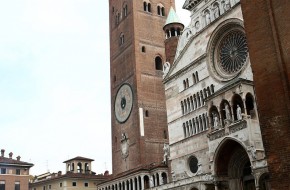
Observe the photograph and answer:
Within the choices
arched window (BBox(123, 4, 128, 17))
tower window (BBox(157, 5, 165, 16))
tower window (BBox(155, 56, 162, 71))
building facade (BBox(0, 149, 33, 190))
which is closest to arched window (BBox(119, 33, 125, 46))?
arched window (BBox(123, 4, 128, 17))

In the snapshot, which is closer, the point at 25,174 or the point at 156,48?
the point at 156,48

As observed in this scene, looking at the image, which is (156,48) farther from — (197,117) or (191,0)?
(197,117)

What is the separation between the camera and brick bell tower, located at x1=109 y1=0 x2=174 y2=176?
48375 mm

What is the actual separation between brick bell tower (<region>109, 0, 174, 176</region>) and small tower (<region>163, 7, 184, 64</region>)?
8.64 meters

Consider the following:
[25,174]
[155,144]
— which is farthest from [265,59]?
[25,174]

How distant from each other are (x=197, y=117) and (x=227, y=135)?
21.5 feet

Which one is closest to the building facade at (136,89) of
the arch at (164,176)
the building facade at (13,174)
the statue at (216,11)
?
the arch at (164,176)

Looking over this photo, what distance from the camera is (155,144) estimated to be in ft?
159

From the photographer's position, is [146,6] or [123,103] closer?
[123,103]

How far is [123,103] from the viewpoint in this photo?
52469 millimetres

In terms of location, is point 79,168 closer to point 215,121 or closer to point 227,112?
point 215,121

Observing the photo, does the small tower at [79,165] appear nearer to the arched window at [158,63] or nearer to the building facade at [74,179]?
the building facade at [74,179]

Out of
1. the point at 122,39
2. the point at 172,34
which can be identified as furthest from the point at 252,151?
the point at 122,39

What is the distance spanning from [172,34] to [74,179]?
99.6 feet
